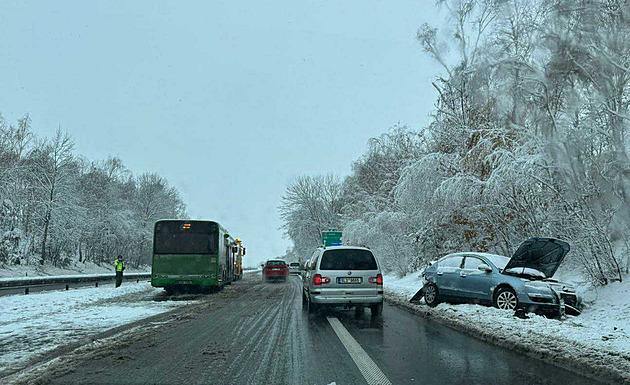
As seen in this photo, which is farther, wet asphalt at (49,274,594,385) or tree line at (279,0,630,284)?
tree line at (279,0,630,284)

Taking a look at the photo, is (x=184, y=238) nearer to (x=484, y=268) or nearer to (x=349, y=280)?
(x=349, y=280)

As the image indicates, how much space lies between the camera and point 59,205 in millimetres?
45469

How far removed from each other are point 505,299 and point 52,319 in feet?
36.4

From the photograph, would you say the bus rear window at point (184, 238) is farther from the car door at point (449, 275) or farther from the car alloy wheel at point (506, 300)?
the car alloy wheel at point (506, 300)

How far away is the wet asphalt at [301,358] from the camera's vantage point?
5863mm

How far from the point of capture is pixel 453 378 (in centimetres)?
592

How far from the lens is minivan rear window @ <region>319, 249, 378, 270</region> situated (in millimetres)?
12398

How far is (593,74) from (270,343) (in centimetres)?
937

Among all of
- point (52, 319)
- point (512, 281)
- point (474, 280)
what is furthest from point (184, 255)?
point (512, 281)

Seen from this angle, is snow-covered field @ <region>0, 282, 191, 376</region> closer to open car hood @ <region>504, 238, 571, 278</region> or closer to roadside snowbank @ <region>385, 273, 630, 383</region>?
roadside snowbank @ <region>385, 273, 630, 383</region>

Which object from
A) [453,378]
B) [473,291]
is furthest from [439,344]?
[473,291]

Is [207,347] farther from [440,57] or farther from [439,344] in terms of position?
[440,57]

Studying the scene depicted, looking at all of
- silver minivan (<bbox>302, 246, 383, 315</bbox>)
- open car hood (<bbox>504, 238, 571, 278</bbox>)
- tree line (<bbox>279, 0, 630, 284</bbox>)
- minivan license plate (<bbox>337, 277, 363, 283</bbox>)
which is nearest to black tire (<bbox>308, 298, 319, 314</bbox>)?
silver minivan (<bbox>302, 246, 383, 315</bbox>)

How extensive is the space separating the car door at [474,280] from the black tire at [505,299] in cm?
30
